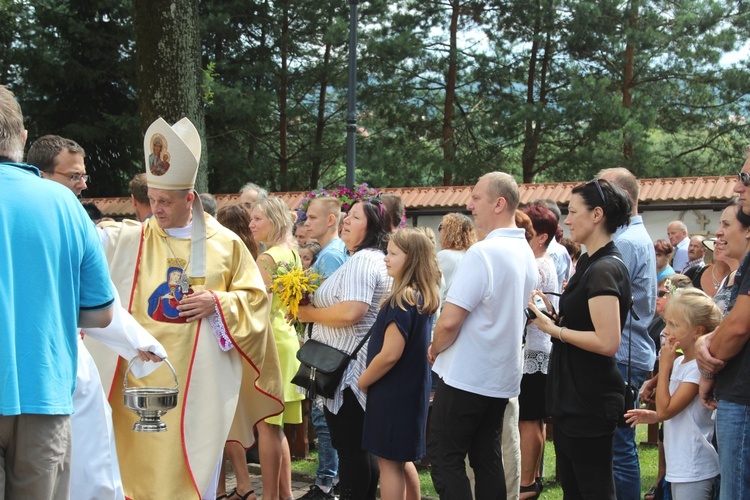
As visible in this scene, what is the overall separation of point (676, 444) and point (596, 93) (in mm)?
18925

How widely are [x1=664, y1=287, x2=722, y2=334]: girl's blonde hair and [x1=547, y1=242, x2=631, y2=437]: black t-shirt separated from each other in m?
0.23

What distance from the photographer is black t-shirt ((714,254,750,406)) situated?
3561 millimetres

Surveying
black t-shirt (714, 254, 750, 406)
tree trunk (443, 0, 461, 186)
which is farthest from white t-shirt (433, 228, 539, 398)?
A: tree trunk (443, 0, 461, 186)

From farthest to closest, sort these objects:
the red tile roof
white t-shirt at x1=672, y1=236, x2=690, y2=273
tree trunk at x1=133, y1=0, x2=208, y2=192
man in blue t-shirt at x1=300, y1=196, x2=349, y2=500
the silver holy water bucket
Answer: the red tile roof → white t-shirt at x1=672, y1=236, x2=690, y2=273 → tree trunk at x1=133, y1=0, x2=208, y2=192 → man in blue t-shirt at x1=300, y1=196, x2=349, y2=500 → the silver holy water bucket

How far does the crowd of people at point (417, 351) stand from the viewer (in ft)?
13.3

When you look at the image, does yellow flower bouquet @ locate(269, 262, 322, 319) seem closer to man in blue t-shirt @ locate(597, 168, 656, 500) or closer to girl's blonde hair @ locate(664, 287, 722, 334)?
man in blue t-shirt @ locate(597, 168, 656, 500)

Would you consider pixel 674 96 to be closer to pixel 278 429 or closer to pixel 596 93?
pixel 596 93

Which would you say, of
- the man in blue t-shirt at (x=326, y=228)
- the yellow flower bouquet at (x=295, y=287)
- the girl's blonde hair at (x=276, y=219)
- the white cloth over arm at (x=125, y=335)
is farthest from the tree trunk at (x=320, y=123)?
the white cloth over arm at (x=125, y=335)

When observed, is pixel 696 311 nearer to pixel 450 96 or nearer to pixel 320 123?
pixel 450 96

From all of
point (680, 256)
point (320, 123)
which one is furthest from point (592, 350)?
point (320, 123)

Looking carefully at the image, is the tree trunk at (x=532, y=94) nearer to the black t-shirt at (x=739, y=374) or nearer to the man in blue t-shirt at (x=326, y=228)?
the man in blue t-shirt at (x=326, y=228)

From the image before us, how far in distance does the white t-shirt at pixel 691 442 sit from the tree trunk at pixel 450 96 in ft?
66.9

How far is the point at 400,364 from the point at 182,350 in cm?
119

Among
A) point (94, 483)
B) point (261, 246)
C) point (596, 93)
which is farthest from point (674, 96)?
point (94, 483)
